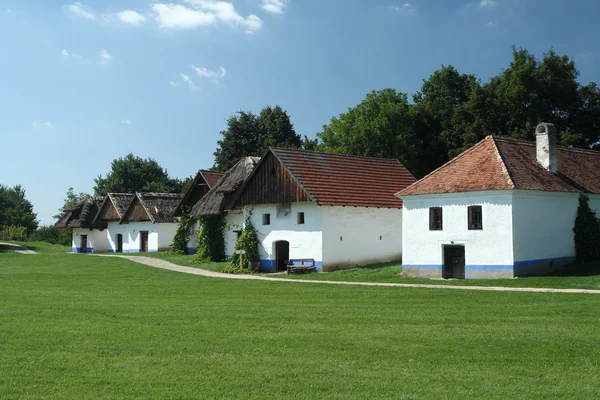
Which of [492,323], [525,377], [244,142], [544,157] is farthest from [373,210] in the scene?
[244,142]

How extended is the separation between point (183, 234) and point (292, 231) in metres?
17.3

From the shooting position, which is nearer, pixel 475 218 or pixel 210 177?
pixel 475 218

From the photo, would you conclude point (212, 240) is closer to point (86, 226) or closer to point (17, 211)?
point (86, 226)

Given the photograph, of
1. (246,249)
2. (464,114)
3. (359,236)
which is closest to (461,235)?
(359,236)

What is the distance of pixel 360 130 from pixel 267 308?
1554 inches

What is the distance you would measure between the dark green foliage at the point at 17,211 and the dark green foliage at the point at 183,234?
50.0m

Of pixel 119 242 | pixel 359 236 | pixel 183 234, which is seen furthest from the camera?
pixel 119 242

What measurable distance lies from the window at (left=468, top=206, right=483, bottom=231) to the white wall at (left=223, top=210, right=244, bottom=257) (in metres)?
17.3

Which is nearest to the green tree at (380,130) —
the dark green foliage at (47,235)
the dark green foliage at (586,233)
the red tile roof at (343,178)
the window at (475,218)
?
the red tile roof at (343,178)

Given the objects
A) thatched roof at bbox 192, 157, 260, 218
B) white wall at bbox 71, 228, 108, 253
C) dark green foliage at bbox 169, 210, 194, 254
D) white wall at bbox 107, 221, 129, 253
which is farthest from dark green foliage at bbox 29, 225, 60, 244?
thatched roof at bbox 192, 157, 260, 218

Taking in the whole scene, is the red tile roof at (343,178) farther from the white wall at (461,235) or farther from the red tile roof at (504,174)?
the white wall at (461,235)

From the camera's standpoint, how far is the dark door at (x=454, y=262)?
1141 inches

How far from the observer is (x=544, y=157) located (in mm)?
31078

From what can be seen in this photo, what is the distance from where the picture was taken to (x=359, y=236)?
35.3m
